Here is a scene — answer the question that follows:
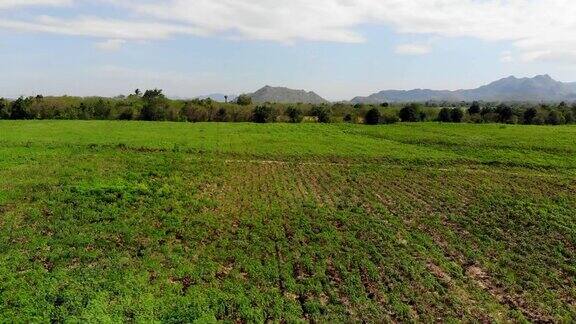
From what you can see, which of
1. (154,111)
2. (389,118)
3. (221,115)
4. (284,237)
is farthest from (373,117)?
(284,237)

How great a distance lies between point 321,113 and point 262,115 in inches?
345

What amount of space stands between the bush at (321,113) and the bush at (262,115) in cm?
728

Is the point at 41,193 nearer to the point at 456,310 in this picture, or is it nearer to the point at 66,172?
the point at 66,172

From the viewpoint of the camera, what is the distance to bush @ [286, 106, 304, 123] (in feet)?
211

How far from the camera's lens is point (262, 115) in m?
63.0

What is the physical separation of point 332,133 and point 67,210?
3167cm

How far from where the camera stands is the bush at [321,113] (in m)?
64.6

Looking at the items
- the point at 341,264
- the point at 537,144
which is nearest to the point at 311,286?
the point at 341,264

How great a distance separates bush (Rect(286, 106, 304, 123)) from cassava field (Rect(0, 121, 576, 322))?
31674 mm

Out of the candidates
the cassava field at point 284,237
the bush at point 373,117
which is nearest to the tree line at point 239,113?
the bush at point 373,117

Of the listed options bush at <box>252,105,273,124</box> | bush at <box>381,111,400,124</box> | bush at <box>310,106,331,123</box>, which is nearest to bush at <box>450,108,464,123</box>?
bush at <box>381,111,400,124</box>

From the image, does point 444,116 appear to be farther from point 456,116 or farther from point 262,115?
point 262,115

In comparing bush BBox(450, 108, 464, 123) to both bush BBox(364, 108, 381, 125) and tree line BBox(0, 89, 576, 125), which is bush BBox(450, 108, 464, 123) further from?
bush BBox(364, 108, 381, 125)

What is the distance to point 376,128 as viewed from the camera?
167 ft
